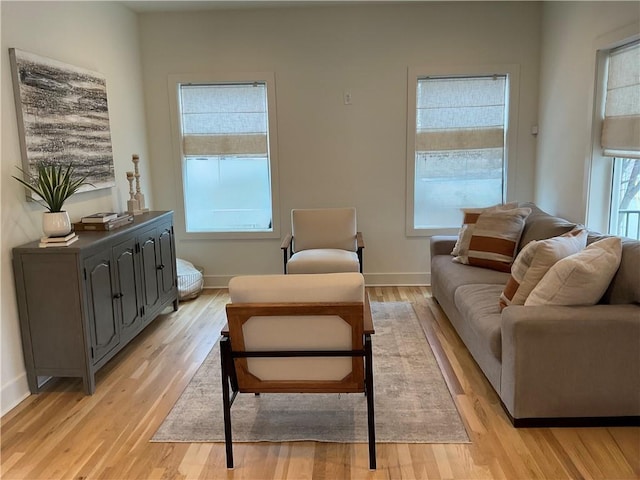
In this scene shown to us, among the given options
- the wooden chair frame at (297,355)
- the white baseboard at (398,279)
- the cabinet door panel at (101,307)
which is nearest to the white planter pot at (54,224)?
the cabinet door panel at (101,307)

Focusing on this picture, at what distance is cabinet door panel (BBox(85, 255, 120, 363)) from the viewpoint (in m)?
2.92

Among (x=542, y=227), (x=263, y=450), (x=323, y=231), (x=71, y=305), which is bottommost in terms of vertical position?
(x=263, y=450)

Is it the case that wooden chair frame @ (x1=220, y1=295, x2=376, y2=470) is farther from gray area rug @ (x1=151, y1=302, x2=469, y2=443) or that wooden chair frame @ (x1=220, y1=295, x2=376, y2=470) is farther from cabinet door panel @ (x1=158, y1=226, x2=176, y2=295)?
cabinet door panel @ (x1=158, y1=226, x2=176, y2=295)

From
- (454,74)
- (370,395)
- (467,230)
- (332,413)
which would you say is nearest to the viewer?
(370,395)

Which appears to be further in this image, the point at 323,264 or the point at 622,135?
the point at 323,264

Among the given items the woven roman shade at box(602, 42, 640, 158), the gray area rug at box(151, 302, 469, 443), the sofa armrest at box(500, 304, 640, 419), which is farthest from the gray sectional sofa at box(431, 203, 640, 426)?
the woven roman shade at box(602, 42, 640, 158)

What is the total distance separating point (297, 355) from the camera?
219cm

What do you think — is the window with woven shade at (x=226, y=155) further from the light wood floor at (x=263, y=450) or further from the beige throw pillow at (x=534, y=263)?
the beige throw pillow at (x=534, y=263)

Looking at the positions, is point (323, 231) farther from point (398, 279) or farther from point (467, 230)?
point (467, 230)

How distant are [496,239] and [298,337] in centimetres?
216

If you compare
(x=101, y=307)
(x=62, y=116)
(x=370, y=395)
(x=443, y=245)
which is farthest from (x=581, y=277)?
(x=62, y=116)

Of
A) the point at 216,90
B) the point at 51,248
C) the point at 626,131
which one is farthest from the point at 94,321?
the point at 626,131

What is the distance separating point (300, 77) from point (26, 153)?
261 centimetres

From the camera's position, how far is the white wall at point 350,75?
465 centimetres
